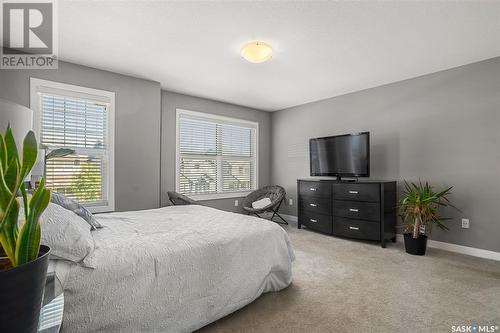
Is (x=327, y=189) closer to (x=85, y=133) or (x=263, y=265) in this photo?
(x=263, y=265)

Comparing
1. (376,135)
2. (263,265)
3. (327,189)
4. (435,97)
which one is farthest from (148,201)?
(435,97)

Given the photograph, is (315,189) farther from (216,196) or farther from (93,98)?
(93,98)

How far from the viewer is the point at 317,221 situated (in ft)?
14.0

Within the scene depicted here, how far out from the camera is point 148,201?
3.80 meters

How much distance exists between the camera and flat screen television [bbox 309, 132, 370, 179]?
150 inches

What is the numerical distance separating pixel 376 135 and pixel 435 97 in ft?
3.02

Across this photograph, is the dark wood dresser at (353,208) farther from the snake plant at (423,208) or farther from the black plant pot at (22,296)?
the black plant pot at (22,296)

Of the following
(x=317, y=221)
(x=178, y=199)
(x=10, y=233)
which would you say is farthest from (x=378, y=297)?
(x=178, y=199)

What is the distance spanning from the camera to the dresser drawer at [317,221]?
4090 millimetres

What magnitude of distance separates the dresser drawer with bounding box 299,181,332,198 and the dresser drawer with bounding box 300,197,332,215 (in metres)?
0.08

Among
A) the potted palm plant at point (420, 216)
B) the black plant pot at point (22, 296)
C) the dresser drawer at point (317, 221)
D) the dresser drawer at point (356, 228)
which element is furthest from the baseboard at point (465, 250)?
the black plant pot at point (22, 296)

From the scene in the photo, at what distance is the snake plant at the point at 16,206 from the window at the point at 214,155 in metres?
3.81

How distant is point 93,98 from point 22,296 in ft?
11.1

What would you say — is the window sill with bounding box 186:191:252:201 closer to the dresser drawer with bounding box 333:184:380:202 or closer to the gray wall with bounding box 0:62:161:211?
the gray wall with bounding box 0:62:161:211
